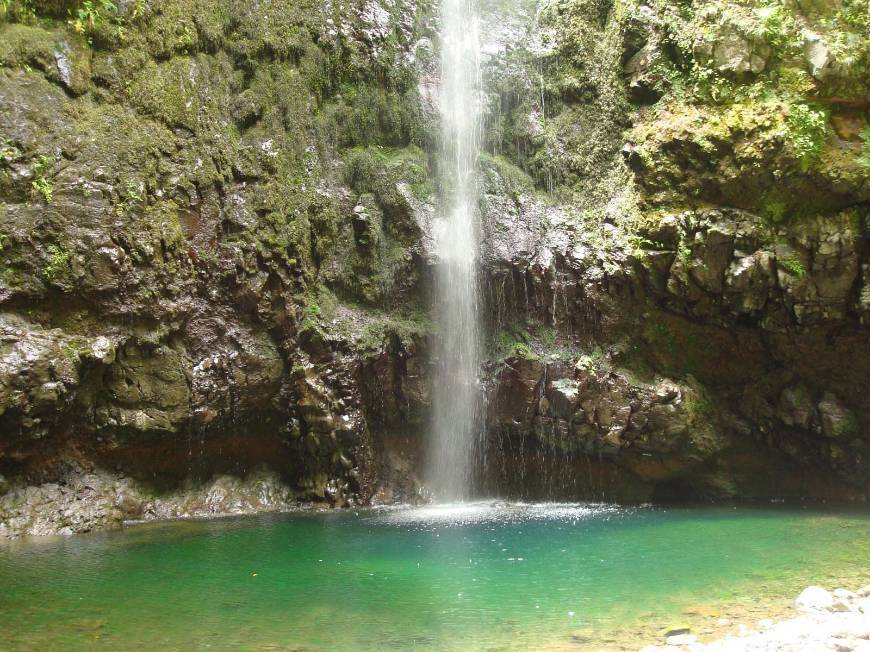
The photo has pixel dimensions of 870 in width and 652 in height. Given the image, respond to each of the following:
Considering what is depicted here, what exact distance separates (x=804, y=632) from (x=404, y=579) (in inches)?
155

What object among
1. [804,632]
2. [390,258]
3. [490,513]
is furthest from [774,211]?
[804,632]

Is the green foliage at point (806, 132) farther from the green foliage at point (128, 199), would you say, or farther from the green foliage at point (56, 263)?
the green foliage at point (56, 263)

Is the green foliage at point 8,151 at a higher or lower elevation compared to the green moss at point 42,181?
higher

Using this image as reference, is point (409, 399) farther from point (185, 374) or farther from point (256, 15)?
point (256, 15)

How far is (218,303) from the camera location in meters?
12.4

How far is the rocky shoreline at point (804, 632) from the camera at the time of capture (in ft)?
15.1

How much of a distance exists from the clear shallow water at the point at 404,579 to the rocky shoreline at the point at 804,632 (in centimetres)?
37

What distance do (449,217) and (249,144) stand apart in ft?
14.8

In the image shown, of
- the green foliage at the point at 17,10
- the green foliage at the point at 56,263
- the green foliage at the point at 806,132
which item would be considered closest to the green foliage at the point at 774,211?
the green foliage at the point at 806,132

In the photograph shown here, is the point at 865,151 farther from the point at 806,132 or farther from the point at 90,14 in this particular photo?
the point at 90,14

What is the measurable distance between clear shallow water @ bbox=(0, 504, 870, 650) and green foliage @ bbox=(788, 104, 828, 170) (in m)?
6.44

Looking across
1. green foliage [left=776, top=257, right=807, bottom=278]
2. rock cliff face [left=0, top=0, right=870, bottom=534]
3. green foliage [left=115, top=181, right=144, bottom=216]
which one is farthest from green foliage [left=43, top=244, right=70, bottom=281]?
green foliage [left=776, top=257, right=807, bottom=278]

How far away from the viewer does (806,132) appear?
11531 mm

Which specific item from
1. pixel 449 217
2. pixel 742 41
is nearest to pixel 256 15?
pixel 449 217
